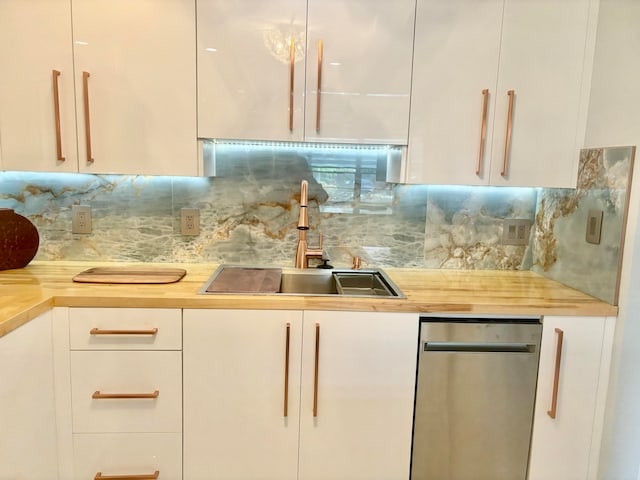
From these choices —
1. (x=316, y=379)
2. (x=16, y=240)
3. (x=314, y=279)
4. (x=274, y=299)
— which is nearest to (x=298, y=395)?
(x=316, y=379)

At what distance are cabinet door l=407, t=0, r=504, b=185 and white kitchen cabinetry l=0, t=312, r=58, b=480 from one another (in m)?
1.41

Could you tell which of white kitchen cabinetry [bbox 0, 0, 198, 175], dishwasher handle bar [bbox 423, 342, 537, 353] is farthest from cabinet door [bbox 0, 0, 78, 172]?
dishwasher handle bar [bbox 423, 342, 537, 353]

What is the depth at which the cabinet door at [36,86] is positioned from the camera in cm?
158

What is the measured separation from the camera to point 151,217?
2.01m

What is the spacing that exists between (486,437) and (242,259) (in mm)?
1242

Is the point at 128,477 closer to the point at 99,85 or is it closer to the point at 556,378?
the point at 99,85

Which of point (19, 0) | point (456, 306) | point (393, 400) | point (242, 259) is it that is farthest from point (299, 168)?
point (19, 0)

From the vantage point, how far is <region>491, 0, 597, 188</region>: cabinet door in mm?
1660

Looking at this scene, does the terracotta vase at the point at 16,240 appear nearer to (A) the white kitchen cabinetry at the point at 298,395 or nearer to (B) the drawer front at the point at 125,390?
(B) the drawer front at the point at 125,390

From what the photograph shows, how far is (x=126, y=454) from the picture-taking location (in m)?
1.54

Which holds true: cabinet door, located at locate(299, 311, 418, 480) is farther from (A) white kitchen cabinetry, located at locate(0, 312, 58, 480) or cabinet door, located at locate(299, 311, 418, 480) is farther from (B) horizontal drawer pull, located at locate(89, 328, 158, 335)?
(A) white kitchen cabinetry, located at locate(0, 312, 58, 480)

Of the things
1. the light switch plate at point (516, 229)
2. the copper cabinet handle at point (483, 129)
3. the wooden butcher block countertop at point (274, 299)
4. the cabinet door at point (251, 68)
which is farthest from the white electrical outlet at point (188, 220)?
the light switch plate at point (516, 229)

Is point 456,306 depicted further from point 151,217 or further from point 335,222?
point 151,217

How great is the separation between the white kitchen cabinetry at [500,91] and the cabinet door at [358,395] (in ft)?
2.09
